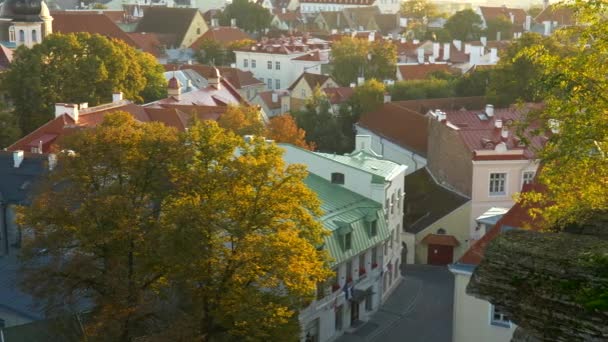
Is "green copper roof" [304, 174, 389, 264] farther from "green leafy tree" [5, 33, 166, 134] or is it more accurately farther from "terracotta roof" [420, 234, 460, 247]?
"green leafy tree" [5, 33, 166, 134]

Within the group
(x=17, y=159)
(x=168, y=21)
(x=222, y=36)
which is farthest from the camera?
(x=168, y=21)

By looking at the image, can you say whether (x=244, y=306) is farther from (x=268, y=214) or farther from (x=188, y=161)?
(x=188, y=161)

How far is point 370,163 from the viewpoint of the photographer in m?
37.5

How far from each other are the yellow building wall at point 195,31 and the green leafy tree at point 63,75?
183 ft

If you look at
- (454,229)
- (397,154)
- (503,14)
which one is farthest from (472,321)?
(503,14)

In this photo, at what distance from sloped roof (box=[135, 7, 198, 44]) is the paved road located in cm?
7560

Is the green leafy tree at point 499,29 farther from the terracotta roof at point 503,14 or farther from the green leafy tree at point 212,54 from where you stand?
the green leafy tree at point 212,54

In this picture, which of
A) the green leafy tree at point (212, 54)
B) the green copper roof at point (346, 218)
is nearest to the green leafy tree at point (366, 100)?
the green copper roof at point (346, 218)

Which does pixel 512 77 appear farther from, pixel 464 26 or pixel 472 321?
pixel 464 26

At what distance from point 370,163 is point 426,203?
7.28m

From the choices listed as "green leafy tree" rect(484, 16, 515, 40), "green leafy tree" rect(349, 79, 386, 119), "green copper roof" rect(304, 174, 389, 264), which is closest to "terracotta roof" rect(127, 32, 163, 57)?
"green leafy tree" rect(484, 16, 515, 40)

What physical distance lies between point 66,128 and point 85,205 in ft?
62.2

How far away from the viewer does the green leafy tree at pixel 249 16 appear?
126m

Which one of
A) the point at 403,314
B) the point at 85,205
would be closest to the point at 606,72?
the point at 85,205
